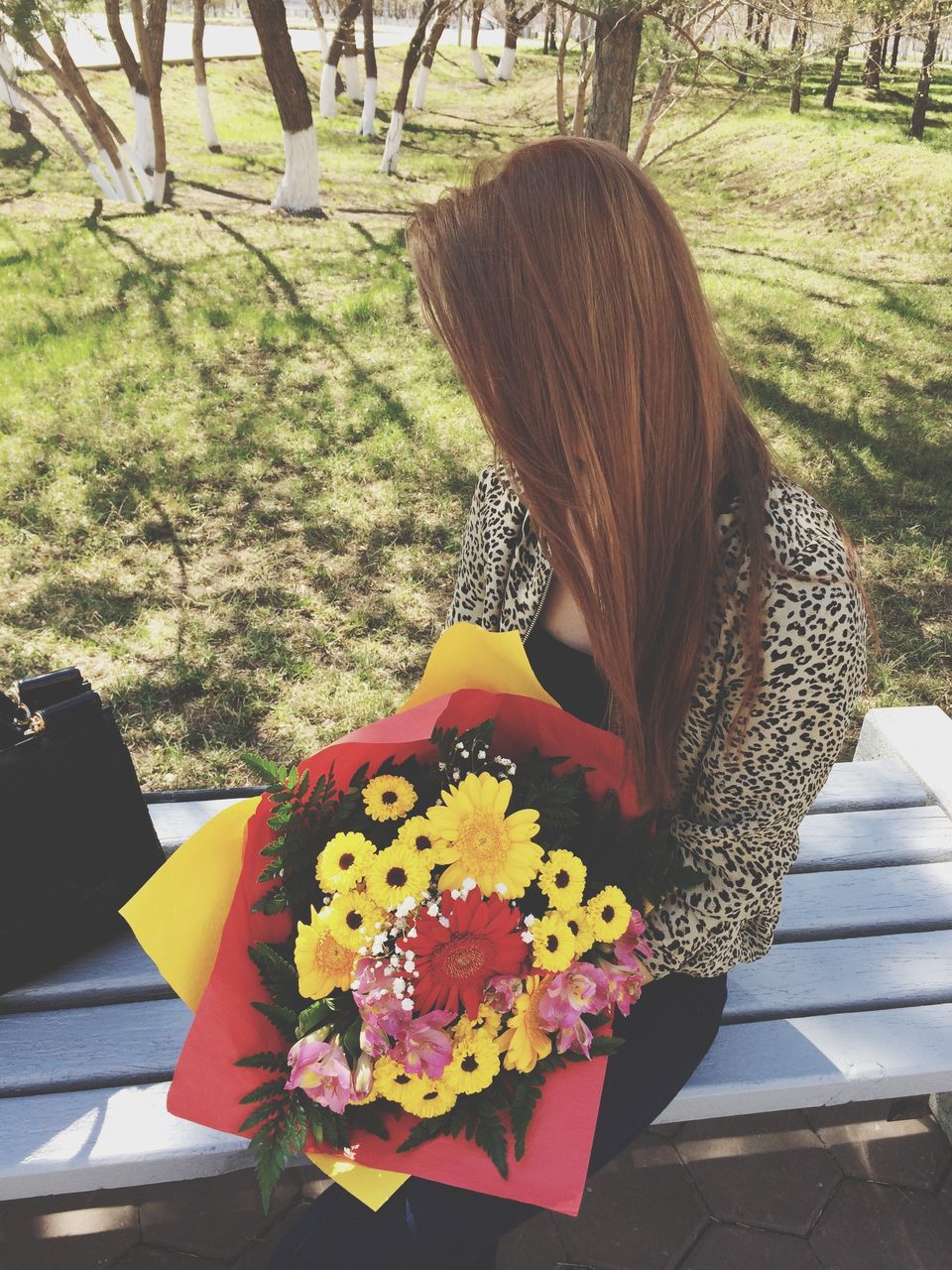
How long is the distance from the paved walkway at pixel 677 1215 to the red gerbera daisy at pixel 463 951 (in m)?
1.03

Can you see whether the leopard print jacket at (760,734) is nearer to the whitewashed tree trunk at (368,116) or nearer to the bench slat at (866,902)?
the bench slat at (866,902)

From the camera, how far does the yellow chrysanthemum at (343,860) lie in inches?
47.2

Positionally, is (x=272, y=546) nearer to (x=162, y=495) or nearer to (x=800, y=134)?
(x=162, y=495)

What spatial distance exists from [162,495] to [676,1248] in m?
3.46

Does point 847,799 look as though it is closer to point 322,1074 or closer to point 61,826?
point 322,1074

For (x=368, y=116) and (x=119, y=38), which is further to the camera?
(x=368, y=116)

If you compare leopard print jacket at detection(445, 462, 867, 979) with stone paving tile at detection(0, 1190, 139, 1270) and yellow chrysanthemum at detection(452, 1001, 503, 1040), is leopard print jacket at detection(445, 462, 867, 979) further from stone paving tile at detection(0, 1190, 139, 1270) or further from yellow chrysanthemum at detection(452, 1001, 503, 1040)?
stone paving tile at detection(0, 1190, 139, 1270)

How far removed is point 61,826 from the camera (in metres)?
1.58


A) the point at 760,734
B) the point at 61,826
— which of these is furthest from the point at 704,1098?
the point at 61,826

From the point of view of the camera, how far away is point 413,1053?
113cm

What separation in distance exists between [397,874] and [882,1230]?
146cm

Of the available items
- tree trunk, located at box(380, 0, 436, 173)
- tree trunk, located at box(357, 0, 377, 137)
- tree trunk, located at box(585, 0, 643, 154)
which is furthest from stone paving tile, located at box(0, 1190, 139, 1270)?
tree trunk, located at box(357, 0, 377, 137)

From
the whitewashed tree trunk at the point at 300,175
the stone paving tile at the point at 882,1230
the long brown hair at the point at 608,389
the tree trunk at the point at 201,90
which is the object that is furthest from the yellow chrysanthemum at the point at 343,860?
the tree trunk at the point at 201,90

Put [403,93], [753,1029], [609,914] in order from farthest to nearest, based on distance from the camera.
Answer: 1. [403,93]
2. [753,1029]
3. [609,914]
